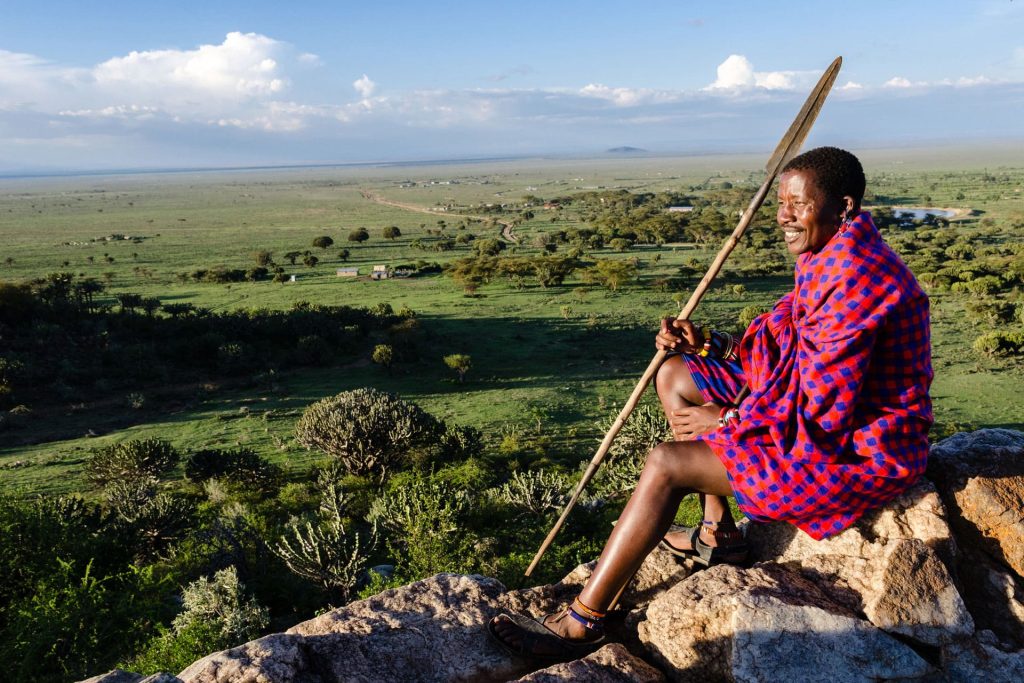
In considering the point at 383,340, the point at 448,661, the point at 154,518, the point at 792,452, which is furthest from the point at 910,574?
the point at 383,340

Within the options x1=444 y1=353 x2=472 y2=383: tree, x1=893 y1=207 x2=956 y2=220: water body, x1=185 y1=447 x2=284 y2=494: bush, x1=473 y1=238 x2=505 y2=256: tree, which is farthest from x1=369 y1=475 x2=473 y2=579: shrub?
x1=893 y1=207 x2=956 y2=220: water body

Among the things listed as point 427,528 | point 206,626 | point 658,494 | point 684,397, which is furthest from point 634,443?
point 658,494

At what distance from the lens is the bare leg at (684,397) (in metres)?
3.51

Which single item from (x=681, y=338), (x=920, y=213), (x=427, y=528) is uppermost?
(x=681, y=338)

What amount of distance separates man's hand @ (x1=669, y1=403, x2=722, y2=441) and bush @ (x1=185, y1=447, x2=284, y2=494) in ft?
37.6

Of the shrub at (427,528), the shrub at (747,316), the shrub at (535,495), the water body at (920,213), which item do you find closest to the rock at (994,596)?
the shrub at (427,528)

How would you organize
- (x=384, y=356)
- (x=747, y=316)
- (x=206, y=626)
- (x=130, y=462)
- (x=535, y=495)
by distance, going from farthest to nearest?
(x=747, y=316) → (x=384, y=356) → (x=130, y=462) → (x=535, y=495) → (x=206, y=626)

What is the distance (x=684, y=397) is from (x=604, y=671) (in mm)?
1467

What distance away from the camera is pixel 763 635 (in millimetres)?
2641

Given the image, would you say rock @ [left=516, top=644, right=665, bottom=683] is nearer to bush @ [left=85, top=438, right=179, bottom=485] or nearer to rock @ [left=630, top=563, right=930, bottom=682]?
rock @ [left=630, top=563, right=930, bottom=682]

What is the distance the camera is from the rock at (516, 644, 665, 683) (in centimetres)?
270

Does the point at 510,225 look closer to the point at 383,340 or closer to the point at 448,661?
the point at 383,340

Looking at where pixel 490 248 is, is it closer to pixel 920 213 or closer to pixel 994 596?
pixel 994 596

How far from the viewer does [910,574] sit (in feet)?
9.36
